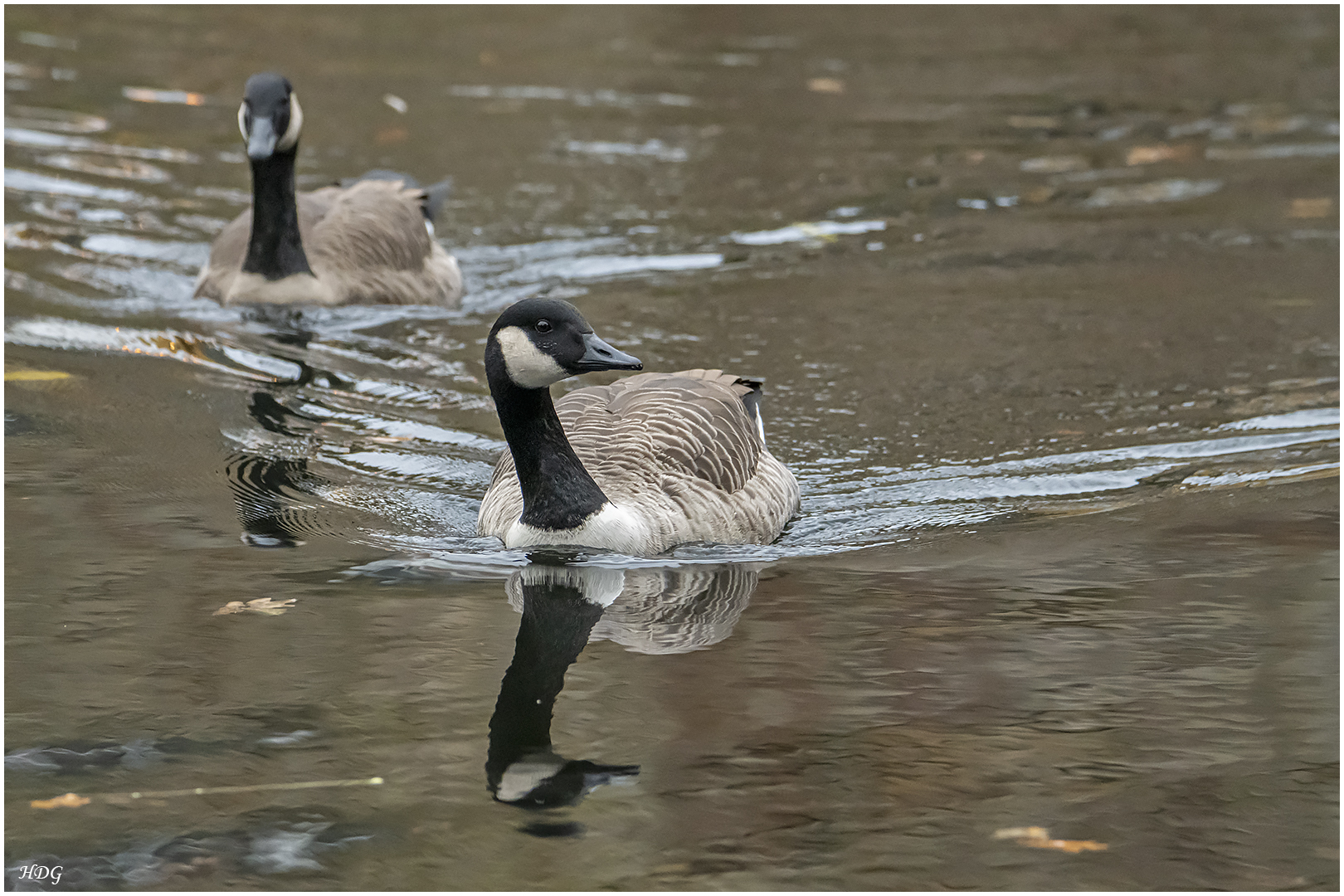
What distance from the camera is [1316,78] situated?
18.9 metres

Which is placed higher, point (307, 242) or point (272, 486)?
point (307, 242)

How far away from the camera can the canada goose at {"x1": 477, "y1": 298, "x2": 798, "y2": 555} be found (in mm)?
7188

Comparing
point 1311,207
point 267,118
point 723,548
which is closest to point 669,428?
point 723,548

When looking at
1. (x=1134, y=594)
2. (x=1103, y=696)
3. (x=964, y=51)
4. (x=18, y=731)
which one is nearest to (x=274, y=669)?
(x=18, y=731)

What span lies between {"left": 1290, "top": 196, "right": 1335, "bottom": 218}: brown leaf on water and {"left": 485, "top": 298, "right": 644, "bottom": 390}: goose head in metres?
9.24

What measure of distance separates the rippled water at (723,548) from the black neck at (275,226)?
42 cm

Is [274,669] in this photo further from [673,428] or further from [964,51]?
[964,51]

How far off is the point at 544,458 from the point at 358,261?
563 cm

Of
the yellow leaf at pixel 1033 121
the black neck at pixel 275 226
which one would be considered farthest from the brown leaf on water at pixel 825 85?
the black neck at pixel 275 226

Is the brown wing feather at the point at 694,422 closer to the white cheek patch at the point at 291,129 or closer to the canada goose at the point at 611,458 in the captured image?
the canada goose at the point at 611,458

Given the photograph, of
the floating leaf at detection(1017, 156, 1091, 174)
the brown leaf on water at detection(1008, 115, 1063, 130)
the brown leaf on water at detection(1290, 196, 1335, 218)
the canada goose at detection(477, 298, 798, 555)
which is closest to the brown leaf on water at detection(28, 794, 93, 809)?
the canada goose at detection(477, 298, 798, 555)

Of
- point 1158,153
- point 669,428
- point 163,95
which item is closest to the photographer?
point 669,428

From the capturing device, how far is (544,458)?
7426 millimetres

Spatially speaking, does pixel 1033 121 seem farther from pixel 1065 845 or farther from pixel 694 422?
pixel 1065 845
